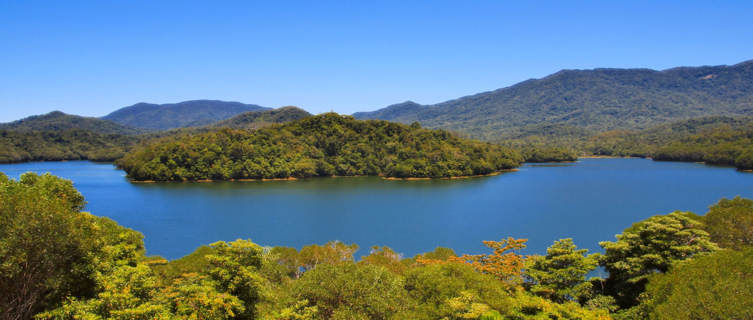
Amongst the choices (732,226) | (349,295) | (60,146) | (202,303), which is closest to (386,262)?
(349,295)

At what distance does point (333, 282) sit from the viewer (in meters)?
12.2

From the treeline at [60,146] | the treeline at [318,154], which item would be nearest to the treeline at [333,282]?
the treeline at [318,154]

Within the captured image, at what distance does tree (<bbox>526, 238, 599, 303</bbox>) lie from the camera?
1505 centimetres

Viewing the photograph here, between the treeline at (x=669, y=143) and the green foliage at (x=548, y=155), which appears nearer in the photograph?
the treeline at (x=669, y=143)

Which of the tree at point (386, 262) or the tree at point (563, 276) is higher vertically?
the tree at point (563, 276)

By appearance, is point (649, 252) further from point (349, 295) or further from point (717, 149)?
→ point (717, 149)

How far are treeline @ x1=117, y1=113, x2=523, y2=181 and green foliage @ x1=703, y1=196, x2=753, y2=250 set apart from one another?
201 feet

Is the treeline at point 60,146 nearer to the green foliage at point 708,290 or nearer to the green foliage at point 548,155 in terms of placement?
the green foliage at point 548,155

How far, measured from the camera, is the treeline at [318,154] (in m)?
78.4

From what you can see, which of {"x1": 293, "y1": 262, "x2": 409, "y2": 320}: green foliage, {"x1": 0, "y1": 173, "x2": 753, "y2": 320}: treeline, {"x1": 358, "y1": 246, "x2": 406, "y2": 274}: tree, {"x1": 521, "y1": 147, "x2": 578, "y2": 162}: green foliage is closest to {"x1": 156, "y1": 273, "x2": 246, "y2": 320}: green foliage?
{"x1": 0, "y1": 173, "x2": 753, "y2": 320}: treeline

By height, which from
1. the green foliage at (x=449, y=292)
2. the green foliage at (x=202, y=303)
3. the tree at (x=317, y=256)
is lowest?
the tree at (x=317, y=256)

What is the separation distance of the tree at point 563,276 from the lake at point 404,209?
12518 millimetres

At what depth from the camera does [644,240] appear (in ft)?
53.0

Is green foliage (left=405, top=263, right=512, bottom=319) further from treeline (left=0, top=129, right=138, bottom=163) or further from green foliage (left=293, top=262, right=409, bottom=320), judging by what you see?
treeline (left=0, top=129, right=138, bottom=163)
